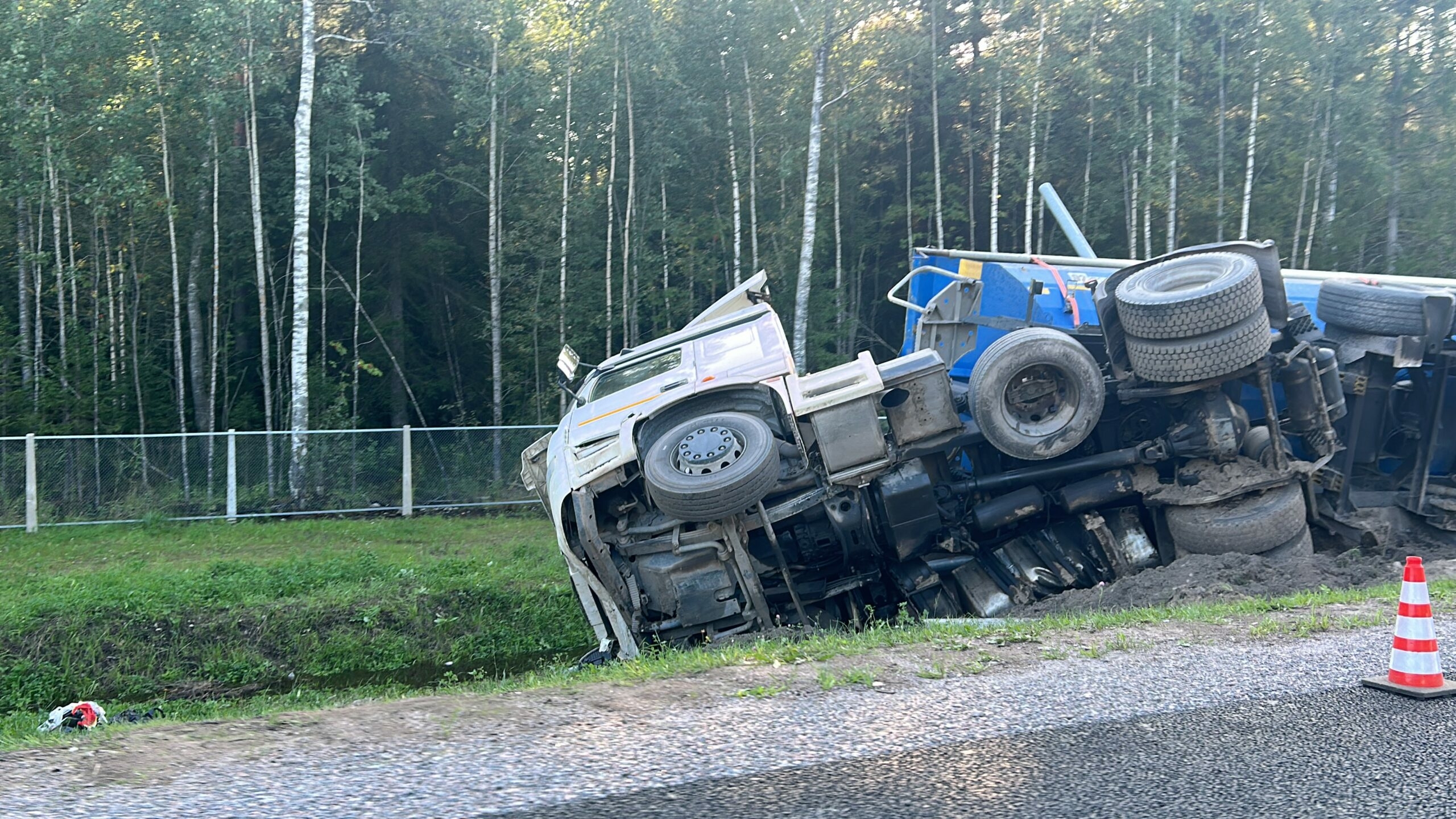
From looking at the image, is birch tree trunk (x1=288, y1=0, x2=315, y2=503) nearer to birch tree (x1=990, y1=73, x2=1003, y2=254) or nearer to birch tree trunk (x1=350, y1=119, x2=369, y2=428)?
birch tree trunk (x1=350, y1=119, x2=369, y2=428)

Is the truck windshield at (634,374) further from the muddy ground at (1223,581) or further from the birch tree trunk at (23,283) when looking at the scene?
the birch tree trunk at (23,283)

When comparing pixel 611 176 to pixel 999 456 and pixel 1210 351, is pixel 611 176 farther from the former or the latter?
pixel 1210 351

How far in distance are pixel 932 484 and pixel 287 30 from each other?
20.6m

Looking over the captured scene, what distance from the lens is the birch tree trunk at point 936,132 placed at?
27734 millimetres

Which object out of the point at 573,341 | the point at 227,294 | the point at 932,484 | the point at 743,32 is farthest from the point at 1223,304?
the point at 227,294

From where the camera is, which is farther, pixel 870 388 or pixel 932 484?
pixel 932 484

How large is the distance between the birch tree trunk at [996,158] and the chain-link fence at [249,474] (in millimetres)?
12165

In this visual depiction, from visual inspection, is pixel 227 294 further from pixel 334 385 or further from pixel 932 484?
pixel 932 484

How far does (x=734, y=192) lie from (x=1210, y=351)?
1876cm

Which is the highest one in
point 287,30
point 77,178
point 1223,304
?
point 287,30

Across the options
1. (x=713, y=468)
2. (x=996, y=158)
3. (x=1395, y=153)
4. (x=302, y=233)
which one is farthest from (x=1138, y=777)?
(x=1395, y=153)

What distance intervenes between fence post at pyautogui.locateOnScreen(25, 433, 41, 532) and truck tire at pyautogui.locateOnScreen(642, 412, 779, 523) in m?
12.4

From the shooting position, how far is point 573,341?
81.2 feet

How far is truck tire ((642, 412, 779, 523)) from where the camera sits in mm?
7301
